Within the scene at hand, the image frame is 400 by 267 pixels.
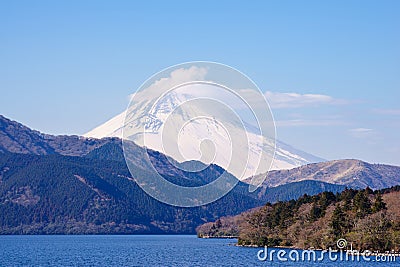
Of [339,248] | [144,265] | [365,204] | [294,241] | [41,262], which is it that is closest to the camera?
[144,265]

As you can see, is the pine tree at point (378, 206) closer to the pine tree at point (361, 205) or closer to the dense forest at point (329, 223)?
the dense forest at point (329, 223)

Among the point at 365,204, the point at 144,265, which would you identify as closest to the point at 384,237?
the point at 365,204

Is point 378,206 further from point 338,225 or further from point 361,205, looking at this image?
point 338,225

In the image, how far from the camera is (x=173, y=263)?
110750mm

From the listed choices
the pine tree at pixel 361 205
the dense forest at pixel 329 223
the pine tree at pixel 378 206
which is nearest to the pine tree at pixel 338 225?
the dense forest at pixel 329 223

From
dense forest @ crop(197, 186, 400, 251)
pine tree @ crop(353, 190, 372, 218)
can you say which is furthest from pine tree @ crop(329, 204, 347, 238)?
pine tree @ crop(353, 190, 372, 218)

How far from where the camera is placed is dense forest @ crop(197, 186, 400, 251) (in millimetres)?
118188

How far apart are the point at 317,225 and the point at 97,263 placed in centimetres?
4615

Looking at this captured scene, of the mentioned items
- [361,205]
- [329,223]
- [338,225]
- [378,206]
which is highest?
[361,205]

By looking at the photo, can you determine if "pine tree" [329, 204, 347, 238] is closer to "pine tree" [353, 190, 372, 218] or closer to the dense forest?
the dense forest

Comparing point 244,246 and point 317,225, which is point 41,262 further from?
point 244,246

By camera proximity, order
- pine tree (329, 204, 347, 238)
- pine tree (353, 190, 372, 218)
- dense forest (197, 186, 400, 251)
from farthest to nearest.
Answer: pine tree (353, 190, 372, 218) → pine tree (329, 204, 347, 238) → dense forest (197, 186, 400, 251)

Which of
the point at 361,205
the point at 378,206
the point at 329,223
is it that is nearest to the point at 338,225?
the point at 329,223

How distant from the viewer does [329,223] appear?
132500 millimetres
